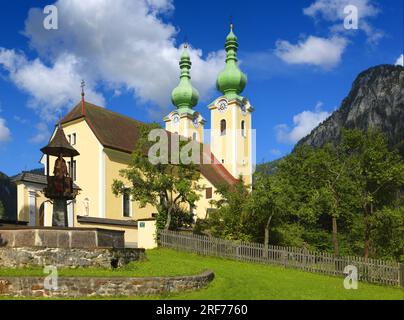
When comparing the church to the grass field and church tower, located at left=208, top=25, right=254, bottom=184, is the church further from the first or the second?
the grass field

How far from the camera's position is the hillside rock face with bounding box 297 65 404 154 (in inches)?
6220

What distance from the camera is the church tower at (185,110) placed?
5788 centimetres

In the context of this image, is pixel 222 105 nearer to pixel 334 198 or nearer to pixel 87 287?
pixel 334 198

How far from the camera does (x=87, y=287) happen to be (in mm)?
12820

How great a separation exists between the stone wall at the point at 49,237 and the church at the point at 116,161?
378 centimetres

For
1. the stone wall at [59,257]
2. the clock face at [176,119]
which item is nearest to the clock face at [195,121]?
the clock face at [176,119]

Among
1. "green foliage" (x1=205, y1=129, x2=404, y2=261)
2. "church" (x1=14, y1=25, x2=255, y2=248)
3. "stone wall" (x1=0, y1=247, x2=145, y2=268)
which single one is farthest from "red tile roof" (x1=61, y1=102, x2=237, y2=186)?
"stone wall" (x1=0, y1=247, x2=145, y2=268)

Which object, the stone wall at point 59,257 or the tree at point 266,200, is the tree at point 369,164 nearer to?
the tree at point 266,200

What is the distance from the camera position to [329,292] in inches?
614

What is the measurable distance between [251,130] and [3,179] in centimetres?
11635

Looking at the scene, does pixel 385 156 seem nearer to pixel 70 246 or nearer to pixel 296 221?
pixel 296 221

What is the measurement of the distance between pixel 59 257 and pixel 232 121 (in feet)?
132

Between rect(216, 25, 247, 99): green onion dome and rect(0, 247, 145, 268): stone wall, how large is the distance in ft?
134

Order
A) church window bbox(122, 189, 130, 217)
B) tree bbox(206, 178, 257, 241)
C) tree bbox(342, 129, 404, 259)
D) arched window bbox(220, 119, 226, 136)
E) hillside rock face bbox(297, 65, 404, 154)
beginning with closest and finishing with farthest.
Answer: tree bbox(342, 129, 404, 259), tree bbox(206, 178, 257, 241), church window bbox(122, 189, 130, 217), arched window bbox(220, 119, 226, 136), hillside rock face bbox(297, 65, 404, 154)
